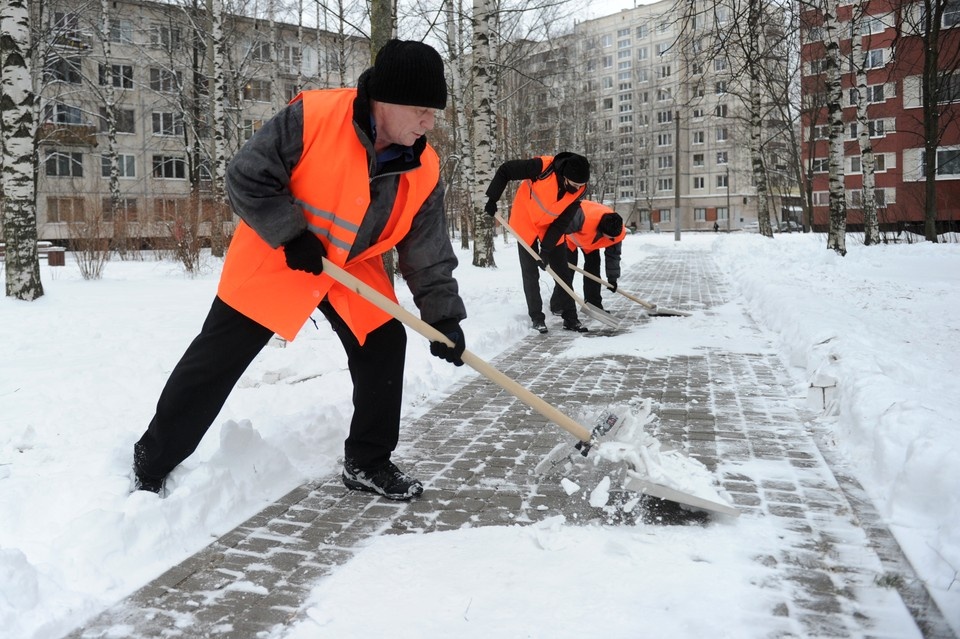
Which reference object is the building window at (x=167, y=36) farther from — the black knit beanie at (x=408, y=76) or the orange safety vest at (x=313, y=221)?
the black knit beanie at (x=408, y=76)

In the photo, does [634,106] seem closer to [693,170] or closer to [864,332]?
[693,170]

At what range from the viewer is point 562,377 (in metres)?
5.51

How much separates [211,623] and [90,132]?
33763 mm

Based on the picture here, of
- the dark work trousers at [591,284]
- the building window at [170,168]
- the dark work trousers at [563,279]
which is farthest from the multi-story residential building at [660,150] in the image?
the dark work trousers at [563,279]

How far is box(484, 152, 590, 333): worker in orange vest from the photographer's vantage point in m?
6.83

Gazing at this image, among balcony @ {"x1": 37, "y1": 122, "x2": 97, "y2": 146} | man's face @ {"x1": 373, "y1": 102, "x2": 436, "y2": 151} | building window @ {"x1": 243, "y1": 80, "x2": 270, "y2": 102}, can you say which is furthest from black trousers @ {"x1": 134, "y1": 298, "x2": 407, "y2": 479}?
building window @ {"x1": 243, "y1": 80, "x2": 270, "y2": 102}

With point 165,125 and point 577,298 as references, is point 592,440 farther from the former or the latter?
point 165,125

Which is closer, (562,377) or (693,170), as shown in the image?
(562,377)

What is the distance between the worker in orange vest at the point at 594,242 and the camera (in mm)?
7645

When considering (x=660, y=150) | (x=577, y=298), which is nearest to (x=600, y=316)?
(x=577, y=298)

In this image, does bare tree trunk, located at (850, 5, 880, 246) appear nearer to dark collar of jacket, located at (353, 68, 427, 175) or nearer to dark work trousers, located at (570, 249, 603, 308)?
dark work trousers, located at (570, 249, 603, 308)

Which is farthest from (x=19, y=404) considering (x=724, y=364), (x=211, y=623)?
(x=724, y=364)

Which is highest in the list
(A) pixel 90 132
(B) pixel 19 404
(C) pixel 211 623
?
(A) pixel 90 132

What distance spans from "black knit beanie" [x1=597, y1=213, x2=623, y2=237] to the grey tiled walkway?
102 inches
